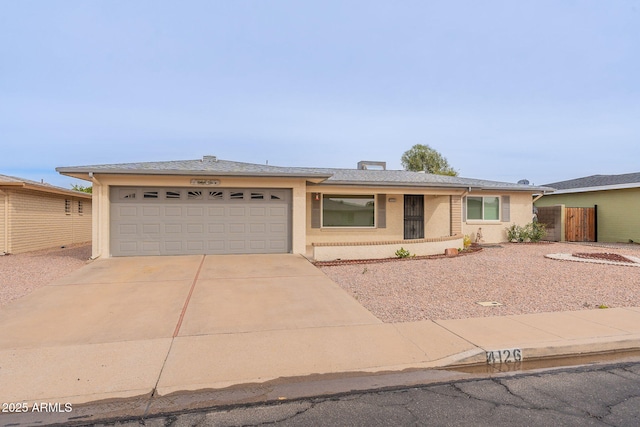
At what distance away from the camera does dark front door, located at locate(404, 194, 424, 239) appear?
17.1 meters

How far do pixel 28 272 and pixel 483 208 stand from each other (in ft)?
57.2

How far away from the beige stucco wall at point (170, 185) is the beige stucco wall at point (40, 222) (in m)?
5.14

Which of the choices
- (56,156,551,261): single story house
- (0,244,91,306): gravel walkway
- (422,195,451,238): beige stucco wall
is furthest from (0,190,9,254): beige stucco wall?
(422,195,451,238): beige stucco wall

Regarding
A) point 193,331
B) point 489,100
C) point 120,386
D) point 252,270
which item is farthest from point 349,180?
point 120,386

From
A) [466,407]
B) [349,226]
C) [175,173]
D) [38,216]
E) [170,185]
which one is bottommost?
[466,407]

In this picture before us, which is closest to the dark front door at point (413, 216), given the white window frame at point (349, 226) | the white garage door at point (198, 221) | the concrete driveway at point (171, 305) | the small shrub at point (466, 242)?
the white window frame at point (349, 226)

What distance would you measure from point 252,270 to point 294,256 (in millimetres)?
2728

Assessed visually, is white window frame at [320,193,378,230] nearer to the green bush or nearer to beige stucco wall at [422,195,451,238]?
beige stucco wall at [422,195,451,238]

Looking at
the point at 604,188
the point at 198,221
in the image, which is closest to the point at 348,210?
the point at 198,221

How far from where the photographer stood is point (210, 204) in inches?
509

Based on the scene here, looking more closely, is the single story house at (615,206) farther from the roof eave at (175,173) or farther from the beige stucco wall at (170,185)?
the roof eave at (175,173)

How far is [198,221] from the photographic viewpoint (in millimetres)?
12812

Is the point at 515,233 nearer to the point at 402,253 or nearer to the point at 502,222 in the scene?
the point at 502,222

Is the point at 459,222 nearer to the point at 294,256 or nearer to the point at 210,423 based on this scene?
the point at 294,256
